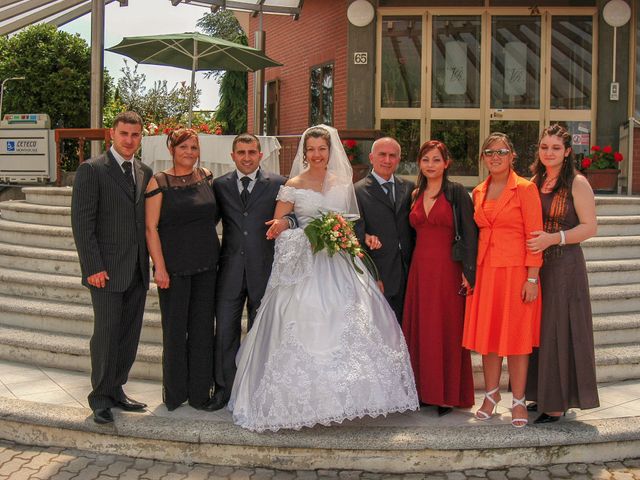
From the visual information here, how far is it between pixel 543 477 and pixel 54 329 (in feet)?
14.2

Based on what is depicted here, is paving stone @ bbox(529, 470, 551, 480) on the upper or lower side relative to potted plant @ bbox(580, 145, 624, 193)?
lower

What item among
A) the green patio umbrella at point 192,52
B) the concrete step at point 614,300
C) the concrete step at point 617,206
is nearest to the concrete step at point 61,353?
the concrete step at point 614,300

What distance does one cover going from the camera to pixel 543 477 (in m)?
4.04

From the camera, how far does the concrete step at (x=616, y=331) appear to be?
5848 mm

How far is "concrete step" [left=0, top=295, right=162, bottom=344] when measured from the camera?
587 centimetres

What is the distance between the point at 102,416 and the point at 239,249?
1.39 metres

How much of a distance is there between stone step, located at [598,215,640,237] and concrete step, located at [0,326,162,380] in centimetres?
498

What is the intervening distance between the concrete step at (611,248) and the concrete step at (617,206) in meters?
0.89

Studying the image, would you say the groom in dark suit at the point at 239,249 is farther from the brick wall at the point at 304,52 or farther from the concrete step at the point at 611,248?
the brick wall at the point at 304,52

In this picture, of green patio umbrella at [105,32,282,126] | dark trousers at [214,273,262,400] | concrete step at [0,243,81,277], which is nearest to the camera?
dark trousers at [214,273,262,400]

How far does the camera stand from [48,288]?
21.8ft

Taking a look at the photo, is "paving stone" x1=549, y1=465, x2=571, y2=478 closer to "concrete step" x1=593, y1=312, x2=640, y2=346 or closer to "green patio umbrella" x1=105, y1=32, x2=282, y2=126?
"concrete step" x1=593, y1=312, x2=640, y2=346

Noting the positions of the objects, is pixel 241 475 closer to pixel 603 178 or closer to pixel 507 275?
pixel 507 275

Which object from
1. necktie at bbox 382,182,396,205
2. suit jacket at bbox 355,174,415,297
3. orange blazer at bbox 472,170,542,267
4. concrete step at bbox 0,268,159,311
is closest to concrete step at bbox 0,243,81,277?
concrete step at bbox 0,268,159,311
